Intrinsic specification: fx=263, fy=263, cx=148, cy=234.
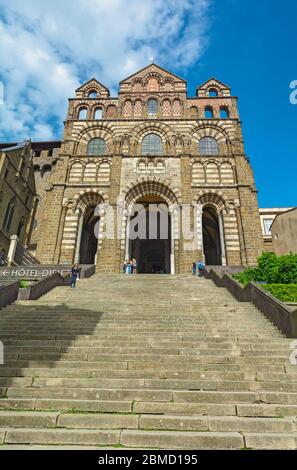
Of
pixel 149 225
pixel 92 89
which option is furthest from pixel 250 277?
pixel 92 89

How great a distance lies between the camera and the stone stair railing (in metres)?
7.21

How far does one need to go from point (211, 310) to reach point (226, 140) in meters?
19.7

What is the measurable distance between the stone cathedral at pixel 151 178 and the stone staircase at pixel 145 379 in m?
11.5

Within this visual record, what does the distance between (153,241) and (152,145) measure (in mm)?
9799

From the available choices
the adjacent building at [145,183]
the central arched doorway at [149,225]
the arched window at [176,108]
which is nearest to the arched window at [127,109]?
the adjacent building at [145,183]

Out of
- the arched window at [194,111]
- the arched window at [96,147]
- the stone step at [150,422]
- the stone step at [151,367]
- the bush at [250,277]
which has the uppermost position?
the arched window at [194,111]

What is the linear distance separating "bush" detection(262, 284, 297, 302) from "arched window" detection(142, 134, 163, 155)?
1701 cm

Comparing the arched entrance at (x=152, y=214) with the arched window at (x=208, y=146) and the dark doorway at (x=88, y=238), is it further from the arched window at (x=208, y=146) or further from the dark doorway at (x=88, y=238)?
the arched window at (x=208, y=146)

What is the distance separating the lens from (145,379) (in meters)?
5.29

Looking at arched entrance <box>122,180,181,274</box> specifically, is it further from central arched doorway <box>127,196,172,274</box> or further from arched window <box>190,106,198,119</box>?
arched window <box>190,106,198,119</box>

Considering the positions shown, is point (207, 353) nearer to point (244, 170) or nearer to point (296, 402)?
point (296, 402)

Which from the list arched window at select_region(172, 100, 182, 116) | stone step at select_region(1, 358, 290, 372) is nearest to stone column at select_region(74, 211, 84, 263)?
arched window at select_region(172, 100, 182, 116)

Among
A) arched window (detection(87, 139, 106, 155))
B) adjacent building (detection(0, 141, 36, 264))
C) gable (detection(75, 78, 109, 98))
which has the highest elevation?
gable (detection(75, 78, 109, 98))

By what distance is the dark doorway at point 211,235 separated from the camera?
24.0 m
